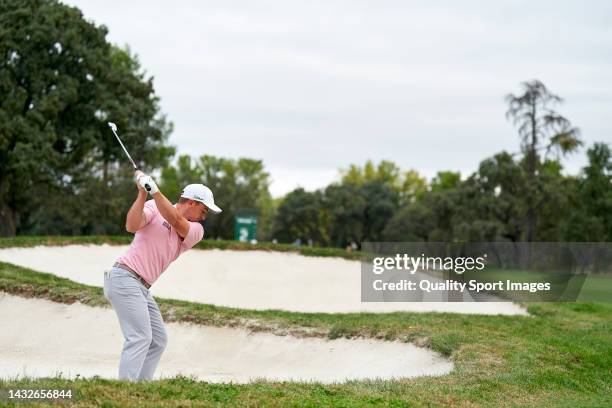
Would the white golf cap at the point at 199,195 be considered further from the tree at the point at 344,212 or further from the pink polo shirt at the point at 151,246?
the tree at the point at 344,212

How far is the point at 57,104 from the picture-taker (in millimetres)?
42625

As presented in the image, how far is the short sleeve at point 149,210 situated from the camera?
322 inches

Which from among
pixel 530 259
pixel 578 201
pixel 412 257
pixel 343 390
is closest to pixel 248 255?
pixel 412 257

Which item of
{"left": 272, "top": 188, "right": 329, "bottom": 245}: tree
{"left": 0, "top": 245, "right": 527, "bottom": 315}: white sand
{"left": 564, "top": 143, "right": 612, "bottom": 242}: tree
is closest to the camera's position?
{"left": 0, "top": 245, "right": 527, "bottom": 315}: white sand

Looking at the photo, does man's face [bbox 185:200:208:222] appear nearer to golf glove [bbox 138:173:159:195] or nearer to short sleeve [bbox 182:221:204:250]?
short sleeve [bbox 182:221:204:250]

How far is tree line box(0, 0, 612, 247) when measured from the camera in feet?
141

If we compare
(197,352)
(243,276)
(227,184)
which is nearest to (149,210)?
(197,352)

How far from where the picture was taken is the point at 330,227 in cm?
9150

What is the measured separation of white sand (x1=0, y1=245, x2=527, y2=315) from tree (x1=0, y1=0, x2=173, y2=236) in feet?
52.0

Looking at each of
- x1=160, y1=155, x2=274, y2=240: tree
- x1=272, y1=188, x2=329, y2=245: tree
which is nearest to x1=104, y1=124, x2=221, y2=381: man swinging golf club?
x1=160, y1=155, x2=274, y2=240: tree

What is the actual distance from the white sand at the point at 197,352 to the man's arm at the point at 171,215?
3665 mm

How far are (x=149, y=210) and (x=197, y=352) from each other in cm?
719

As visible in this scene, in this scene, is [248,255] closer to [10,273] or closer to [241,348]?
[10,273]

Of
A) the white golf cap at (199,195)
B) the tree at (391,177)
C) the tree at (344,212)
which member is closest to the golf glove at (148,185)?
the white golf cap at (199,195)
